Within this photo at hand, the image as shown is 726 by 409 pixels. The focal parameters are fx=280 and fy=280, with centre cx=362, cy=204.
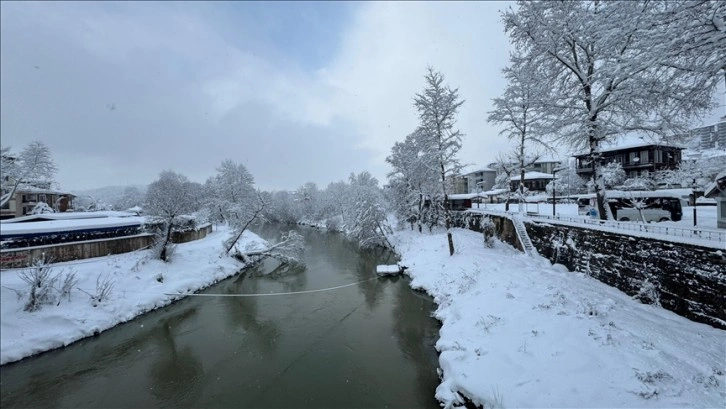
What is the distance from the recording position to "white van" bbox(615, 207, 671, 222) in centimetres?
1942

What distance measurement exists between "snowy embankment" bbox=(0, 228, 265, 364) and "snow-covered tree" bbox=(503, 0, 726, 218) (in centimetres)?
1265

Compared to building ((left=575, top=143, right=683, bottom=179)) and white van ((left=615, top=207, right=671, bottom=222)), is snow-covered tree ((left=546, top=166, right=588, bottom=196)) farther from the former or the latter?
white van ((left=615, top=207, right=671, bottom=222))

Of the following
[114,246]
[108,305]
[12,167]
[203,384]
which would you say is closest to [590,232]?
[203,384]

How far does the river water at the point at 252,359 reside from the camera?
27.2 ft

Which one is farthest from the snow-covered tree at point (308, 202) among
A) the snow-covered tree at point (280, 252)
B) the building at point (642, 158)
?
the building at point (642, 158)

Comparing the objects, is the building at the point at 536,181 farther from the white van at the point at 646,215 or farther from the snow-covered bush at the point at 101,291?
the snow-covered bush at the point at 101,291

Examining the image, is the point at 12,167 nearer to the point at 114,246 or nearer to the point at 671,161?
the point at 114,246

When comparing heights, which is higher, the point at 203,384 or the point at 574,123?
the point at 574,123

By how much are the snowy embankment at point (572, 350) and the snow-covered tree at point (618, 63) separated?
20.1ft

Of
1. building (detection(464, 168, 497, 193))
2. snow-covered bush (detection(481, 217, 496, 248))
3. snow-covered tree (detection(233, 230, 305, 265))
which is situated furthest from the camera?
building (detection(464, 168, 497, 193))

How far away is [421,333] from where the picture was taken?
502 inches

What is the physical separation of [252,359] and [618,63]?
15.7 m

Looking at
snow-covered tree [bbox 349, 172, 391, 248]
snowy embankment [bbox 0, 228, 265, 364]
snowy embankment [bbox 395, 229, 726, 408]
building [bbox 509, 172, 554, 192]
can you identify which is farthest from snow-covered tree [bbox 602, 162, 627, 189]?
snowy embankment [bbox 0, 228, 265, 364]

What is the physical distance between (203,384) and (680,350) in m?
13.3
